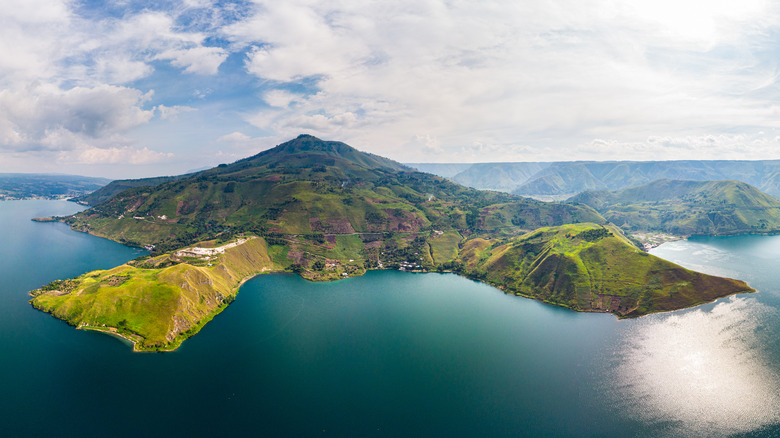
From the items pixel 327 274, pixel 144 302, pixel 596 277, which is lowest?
pixel 327 274

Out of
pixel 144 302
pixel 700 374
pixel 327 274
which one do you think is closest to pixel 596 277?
pixel 700 374

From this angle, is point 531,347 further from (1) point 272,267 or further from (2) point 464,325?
(1) point 272,267

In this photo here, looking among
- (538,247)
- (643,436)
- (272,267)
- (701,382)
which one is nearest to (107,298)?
(272,267)

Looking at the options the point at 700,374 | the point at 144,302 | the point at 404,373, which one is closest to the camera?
the point at 404,373

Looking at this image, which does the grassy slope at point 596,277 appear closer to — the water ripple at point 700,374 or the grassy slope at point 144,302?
the water ripple at point 700,374

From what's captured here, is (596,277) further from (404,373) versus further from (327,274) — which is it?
(327,274)

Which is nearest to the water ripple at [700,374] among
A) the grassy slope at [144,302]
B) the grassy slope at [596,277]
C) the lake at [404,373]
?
the lake at [404,373]
